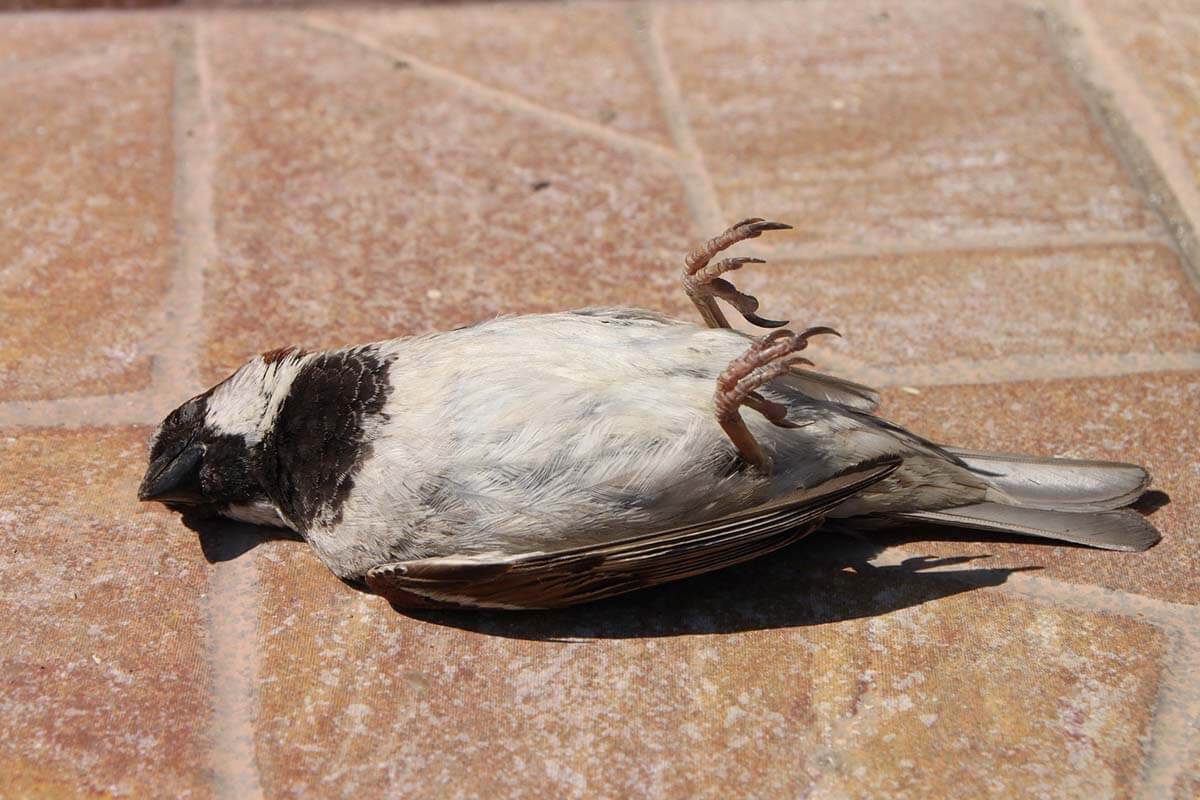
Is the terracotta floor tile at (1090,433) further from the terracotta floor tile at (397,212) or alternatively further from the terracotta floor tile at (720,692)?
the terracotta floor tile at (397,212)

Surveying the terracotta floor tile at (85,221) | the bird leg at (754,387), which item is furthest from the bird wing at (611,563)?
the terracotta floor tile at (85,221)

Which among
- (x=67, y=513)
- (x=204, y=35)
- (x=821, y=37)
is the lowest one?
(x=67, y=513)

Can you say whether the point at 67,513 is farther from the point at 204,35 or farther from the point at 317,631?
the point at 204,35

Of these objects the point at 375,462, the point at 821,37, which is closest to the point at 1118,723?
the point at 375,462

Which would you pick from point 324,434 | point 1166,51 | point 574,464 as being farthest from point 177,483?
point 1166,51

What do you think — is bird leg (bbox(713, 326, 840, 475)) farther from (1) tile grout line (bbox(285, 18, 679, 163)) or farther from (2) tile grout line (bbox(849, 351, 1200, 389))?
(1) tile grout line (bbox(285, 18, 679, 163))

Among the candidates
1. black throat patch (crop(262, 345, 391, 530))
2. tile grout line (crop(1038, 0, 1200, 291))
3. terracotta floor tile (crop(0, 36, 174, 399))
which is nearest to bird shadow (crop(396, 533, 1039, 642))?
black throat patch (crop(262, 345, 391, 530))
